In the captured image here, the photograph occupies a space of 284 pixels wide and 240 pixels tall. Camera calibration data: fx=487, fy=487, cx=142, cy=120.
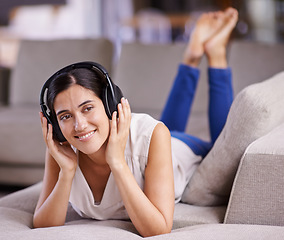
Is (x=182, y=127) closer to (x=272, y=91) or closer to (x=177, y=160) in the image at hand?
(x=177, y=160)

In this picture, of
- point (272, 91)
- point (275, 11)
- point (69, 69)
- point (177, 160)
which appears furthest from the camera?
point (275, 11)

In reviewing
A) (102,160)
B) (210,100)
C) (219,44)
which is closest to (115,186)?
(102,160)

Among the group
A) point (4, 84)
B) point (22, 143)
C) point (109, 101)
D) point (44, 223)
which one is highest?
point (109, 101)

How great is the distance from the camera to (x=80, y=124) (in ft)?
3.75

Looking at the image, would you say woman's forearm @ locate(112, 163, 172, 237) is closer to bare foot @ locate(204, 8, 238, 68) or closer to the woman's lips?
the woman's lips

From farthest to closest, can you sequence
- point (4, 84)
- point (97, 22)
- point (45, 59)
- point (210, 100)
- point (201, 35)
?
1. point (97, 22)
2. point (4, 84)
3. point (45, 59)
4. point (201, 35)
5. point (210, 100)

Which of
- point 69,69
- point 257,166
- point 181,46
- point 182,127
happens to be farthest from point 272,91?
point 181,46

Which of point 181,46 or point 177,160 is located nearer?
point 177,160

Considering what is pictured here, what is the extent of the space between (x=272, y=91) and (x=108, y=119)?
46 cm

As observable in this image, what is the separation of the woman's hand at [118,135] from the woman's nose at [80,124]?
7 centimetres

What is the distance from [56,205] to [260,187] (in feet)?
1.69

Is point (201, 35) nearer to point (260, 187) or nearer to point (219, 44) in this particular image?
point (219, 44)

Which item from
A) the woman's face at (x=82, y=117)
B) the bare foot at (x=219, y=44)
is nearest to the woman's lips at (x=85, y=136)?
the woman's face at (x=82, y=117)

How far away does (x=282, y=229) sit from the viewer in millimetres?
1074
